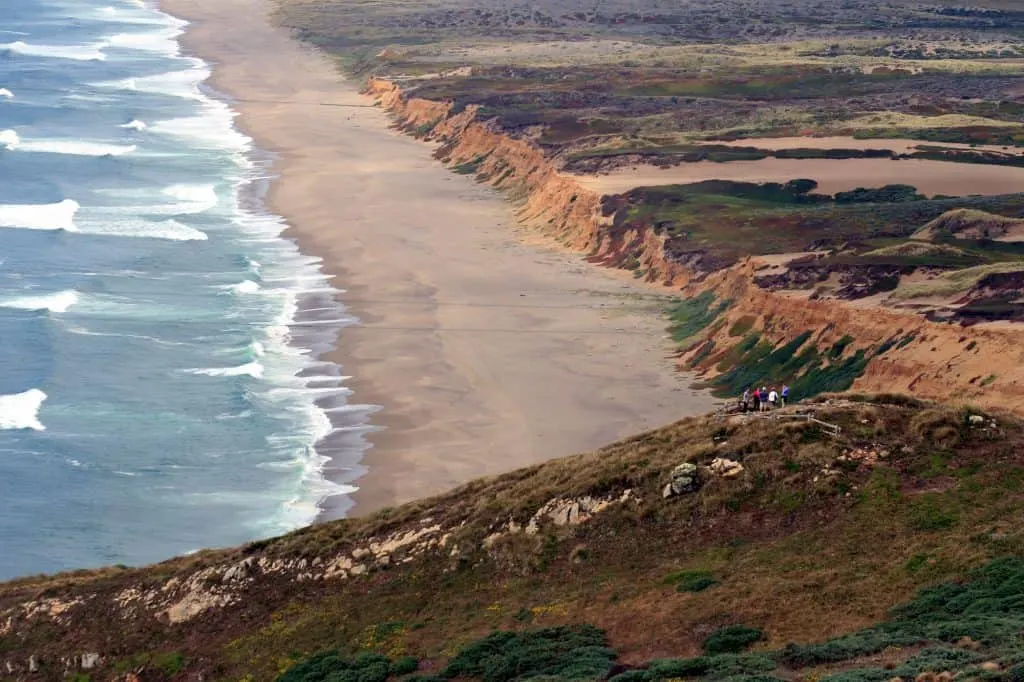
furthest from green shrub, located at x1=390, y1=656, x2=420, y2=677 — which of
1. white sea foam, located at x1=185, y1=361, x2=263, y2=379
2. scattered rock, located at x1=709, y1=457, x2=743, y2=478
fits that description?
white sea foam, located at x1=185, y1=361, x2=263, y2=379

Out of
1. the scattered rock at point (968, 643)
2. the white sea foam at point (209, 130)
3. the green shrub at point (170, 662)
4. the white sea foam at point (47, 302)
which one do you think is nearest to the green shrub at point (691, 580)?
the scattered rock at point (968, 643)

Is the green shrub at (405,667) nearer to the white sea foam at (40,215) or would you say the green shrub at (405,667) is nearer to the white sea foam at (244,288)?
the white sea foam at (244,288)

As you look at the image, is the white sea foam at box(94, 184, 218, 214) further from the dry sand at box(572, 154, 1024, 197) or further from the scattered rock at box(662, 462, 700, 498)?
the scattered rock at box(662, 462, 700, 498)

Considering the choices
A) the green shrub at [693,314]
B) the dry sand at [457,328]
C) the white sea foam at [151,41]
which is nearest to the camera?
the dry sand at [457,328]

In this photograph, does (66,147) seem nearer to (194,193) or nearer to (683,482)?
(194,193)

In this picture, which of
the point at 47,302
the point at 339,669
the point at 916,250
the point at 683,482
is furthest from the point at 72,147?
the point at 339,669
